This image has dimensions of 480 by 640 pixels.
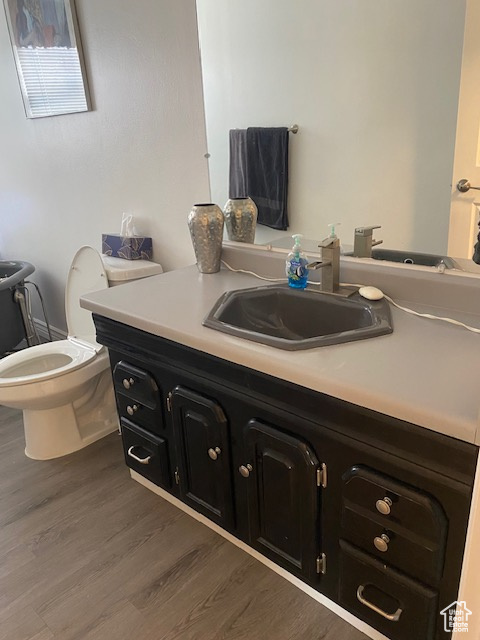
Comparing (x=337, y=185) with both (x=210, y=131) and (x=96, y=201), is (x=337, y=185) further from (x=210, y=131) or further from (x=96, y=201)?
(x=96, y=201)

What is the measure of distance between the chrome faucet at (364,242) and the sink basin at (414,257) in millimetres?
19

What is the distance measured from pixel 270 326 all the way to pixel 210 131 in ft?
2.54

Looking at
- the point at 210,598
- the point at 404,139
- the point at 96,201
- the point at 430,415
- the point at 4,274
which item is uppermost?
the point at 404,139

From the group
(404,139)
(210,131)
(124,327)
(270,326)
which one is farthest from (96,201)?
(404,139)

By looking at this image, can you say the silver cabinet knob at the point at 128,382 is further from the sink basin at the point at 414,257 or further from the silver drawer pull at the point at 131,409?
the sink basin at the point at 414,257

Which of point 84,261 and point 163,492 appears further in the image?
point 84,261

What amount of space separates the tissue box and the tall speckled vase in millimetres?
465

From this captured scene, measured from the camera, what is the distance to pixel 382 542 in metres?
1.07

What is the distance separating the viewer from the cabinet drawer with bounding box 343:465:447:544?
0.97 meters

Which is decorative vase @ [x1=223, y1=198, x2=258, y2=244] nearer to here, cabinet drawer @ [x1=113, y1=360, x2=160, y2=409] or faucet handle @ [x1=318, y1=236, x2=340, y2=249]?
faucet handle @ [x1=318, y1=236, x2=340, y2=249]

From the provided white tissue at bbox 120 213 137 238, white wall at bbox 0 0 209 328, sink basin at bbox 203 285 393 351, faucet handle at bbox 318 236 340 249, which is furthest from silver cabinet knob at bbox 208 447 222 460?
white tissue at bbox 120 213 137 238

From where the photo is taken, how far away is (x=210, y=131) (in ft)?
5.93

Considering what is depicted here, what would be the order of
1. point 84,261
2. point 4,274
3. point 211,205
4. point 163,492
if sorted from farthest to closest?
1. point 4,274
2. point 84,261
3. point 163,492
4. point 211,205

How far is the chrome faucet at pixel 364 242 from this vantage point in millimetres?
1499
